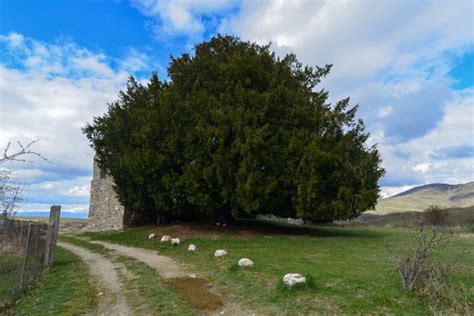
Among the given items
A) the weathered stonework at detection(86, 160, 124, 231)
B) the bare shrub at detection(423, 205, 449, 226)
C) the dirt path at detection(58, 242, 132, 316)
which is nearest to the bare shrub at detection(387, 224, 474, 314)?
the dirt path at detection(58, 242, 132, 316)

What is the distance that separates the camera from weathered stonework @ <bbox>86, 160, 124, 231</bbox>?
24797mm

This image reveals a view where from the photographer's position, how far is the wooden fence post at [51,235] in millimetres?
12258

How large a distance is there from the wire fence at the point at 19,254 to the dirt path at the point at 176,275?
3080 mm

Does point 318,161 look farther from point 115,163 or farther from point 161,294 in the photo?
point 115,163

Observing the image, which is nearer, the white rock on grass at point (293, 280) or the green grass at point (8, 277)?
the white rock on grass at point (293, 280)

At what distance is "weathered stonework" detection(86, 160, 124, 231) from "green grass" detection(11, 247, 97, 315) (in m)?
13.0

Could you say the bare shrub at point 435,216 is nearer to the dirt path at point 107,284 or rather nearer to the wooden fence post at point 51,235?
the dirt path at point 107,284

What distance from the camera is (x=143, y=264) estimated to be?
38.1ft

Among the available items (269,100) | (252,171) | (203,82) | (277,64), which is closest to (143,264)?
(252,171)

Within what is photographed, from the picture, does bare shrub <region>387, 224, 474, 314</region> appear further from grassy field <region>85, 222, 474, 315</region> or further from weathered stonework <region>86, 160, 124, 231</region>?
weathered stonework <region>86, 160, 124, 231</region>

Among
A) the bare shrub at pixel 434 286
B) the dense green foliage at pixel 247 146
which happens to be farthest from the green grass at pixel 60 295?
the dense green foliage at pixel 247 146

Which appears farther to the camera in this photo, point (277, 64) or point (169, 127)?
point (277, 64)

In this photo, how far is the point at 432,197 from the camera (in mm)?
137750

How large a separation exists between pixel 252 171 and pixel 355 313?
10.9m
